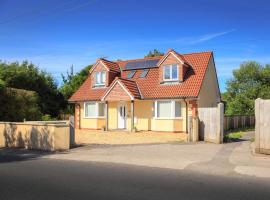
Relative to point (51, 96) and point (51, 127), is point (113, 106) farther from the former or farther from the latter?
point (51, 127)

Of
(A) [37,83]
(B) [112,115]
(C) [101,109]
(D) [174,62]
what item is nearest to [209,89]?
(D) [174,62]

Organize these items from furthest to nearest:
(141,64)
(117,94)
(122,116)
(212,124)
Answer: (141,64)
(122,116)
(117,94)
(212,124)

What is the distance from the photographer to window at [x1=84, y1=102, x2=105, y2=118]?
109ft

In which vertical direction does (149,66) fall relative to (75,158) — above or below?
above

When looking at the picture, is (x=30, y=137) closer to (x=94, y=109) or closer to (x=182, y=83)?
(x=182, y=83)

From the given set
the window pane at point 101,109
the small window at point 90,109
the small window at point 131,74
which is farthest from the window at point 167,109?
the small window at point 90,109

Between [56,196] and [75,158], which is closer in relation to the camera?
[56,196]

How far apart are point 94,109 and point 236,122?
46.0 feet

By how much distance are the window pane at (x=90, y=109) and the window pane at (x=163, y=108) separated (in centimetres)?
708

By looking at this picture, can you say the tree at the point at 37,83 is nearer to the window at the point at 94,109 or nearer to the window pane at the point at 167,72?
the window at the point at 94,109

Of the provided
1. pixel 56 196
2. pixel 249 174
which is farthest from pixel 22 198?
pixel 249 174

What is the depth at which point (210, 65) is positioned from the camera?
31.8 m

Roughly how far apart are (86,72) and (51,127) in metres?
35.2

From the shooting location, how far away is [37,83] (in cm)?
4059
